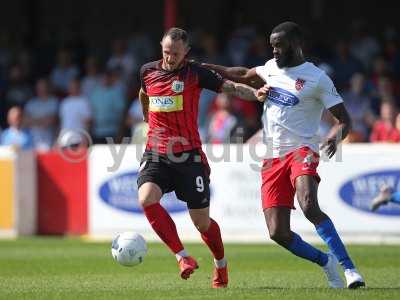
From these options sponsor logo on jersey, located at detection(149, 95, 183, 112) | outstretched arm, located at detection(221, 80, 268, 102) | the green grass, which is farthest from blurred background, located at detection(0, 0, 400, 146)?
sponsor logo on jersey, located at detection(149, 95, 183, 112)

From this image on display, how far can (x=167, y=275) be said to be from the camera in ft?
35.9

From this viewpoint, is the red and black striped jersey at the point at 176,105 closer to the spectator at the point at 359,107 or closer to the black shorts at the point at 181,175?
the black shorts at the point at 181,175

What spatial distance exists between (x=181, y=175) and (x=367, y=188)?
6.17 m

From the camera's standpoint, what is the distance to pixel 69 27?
2464cm

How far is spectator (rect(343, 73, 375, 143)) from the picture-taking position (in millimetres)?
17703

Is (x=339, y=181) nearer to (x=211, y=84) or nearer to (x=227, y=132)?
(x=227, y=132)

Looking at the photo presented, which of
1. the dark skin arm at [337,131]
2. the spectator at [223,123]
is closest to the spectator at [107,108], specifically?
the spectator at [223,123]

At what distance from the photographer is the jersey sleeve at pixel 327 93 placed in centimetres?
927

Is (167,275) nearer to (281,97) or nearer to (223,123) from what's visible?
(281,97)

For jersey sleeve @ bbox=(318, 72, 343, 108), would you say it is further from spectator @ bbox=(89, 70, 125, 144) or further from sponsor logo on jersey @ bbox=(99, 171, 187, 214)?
spectator @ bbox=(89, 70, 125, 144)

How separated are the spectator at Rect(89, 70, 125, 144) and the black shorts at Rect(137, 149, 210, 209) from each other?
9775 millimetres

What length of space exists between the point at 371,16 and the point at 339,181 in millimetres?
8984

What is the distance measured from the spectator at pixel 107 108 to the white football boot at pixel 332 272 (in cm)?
1024

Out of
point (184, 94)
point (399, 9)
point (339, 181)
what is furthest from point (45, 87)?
point (184, 94)
